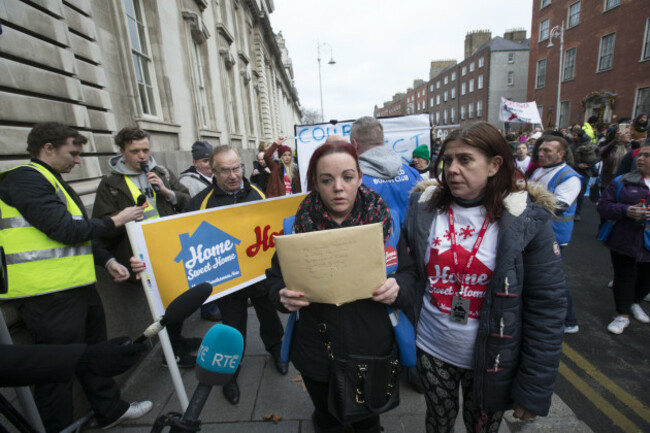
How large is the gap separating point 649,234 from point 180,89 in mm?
8808

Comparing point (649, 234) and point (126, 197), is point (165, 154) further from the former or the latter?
point (649, 234)

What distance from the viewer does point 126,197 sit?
2.74 meters

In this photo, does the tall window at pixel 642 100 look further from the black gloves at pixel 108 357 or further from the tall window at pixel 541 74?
the black gloves at pixel 108 357

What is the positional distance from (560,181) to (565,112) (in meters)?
28.6

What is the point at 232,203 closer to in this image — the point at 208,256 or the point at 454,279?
the point at 208,256

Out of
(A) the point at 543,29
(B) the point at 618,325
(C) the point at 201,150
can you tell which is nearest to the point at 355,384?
(B) the point at 618,325

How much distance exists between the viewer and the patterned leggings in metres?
1.66

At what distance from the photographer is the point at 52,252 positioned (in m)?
2.07

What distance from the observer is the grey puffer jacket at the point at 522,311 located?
1408mm

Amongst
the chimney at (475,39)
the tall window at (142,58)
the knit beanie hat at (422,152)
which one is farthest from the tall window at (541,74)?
the tall window at (142,58)

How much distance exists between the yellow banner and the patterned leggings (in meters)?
1.57

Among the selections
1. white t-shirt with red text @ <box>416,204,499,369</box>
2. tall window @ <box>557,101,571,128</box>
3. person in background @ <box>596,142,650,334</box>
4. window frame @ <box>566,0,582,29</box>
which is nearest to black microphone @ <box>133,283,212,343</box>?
white t-shirt with red text @ <box>416,204,499,369</box>

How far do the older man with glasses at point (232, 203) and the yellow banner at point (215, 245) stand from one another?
13 cm

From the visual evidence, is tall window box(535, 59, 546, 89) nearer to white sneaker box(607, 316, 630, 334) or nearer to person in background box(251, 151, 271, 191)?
person in background box(251, 151, 271, 191)
